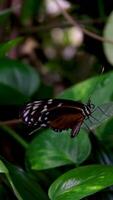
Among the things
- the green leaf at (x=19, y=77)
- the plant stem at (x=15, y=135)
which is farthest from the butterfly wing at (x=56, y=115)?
the green leaf at (x=19, y=77)

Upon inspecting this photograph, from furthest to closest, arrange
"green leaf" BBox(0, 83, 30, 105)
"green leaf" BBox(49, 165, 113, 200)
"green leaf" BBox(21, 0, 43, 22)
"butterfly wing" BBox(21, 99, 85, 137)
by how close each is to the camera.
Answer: "green leaf" BBox(21, 0, 43, 22) → "green leaf" BBox(0, 83, 30, 105) → "butterfly wing" BBox(21, 99, 85, 137) → "green leaf" BBox(49, 165, 113, 200)

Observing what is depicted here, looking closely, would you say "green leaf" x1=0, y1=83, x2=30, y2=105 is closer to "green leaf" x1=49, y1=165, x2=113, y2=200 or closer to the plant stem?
the plant stem

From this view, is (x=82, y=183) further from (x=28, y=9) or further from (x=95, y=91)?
(x=28, y=9)

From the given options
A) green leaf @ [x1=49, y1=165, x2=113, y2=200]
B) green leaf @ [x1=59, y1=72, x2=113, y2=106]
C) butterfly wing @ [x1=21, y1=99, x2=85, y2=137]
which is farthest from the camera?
green leaf @ [x1=59, y1=72, x2=113, y2=106]

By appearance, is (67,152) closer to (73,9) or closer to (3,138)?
(3,138)

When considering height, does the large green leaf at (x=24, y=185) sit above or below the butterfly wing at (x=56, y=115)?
below

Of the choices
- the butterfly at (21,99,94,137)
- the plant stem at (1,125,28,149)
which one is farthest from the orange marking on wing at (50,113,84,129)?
the plant stem at (1,125,28,149)

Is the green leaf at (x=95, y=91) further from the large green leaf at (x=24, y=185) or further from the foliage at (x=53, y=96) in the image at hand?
the large green leaf at (x=24, y=185)

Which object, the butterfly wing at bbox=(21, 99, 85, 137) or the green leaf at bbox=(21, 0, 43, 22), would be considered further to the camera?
the green leaf at bbox=(21, 0, 43, 22)

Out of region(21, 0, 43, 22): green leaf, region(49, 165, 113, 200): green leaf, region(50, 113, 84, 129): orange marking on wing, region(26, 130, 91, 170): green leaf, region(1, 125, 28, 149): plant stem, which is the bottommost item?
region(1, 125, 28, 149): plant stem

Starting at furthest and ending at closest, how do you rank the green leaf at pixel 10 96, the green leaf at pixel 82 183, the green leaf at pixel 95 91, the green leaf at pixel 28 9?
the green leaf at pixel 28 9, the green leaf at pixel 10 96, the green leaf at pixel 95 91, the green leaf at pixel 82 183
